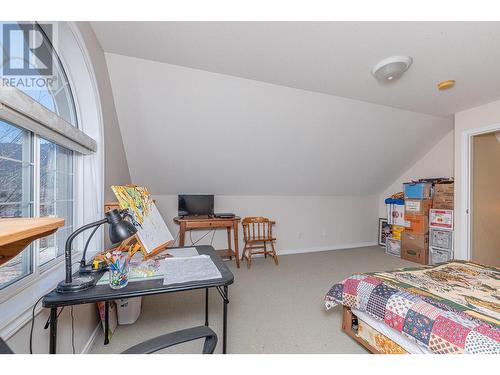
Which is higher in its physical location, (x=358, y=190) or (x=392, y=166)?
(x=392, y=166)

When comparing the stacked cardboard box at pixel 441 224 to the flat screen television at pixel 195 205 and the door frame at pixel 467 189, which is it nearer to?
the door frame at pixel 467 189

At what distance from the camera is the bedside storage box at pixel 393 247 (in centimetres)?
423

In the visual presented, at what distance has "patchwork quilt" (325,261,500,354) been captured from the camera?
114 centimetres

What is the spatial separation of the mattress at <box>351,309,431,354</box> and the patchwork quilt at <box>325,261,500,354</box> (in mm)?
83

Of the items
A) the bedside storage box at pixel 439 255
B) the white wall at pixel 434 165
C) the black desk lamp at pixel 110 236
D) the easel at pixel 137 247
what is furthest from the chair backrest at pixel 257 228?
the white wall at pixel 434 165

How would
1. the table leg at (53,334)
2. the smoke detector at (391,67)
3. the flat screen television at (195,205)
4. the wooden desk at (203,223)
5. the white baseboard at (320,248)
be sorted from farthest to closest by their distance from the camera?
the white baseboard at (320,248) < the flat screen television at (195,205) < the wooden desk at (203,223) < the smoke detector at (391,67) < the table leg at (53,334)

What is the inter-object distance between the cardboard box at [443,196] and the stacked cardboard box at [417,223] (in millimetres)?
105

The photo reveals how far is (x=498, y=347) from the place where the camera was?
1.04 m

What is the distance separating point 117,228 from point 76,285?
1.16 ft

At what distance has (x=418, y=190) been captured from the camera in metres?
3.95

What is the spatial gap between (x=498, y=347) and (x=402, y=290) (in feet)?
1.67

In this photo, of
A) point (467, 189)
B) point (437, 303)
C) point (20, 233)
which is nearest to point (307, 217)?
point (467, 189)
